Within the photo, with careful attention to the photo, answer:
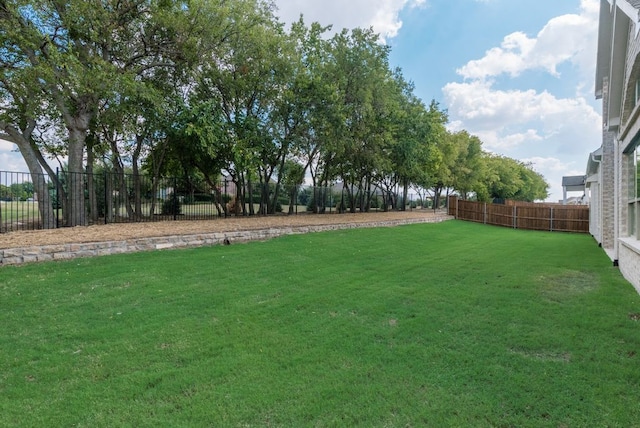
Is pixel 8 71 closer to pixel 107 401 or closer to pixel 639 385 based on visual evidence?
→ pixel 107 401

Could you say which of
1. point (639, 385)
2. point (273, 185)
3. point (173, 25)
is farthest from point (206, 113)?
point (639, 385)

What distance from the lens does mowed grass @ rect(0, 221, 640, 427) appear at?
249cm

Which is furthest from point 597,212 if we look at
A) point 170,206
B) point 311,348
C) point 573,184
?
point 573,184

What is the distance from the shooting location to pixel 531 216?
62.7 ft

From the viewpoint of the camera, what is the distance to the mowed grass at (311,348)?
97.9 inches

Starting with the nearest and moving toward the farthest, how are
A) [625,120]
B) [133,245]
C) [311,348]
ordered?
[311,348]
[625,120]
[133,245]

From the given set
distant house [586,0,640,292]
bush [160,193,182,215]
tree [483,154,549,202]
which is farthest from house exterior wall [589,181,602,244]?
tree [483,154,549,202]

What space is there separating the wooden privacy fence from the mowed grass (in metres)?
13.6

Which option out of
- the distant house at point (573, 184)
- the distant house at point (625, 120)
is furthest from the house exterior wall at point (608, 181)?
→ the distant house at point (573, 184)

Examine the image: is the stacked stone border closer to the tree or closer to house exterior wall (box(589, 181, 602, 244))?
house exterior wall (box(589, 181, 602, 244))

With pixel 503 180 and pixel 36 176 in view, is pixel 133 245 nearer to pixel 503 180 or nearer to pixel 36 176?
pixel 36 176

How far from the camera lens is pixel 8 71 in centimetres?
852

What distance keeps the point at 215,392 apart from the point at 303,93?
12649 millimetres

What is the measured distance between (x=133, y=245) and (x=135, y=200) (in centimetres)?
661
